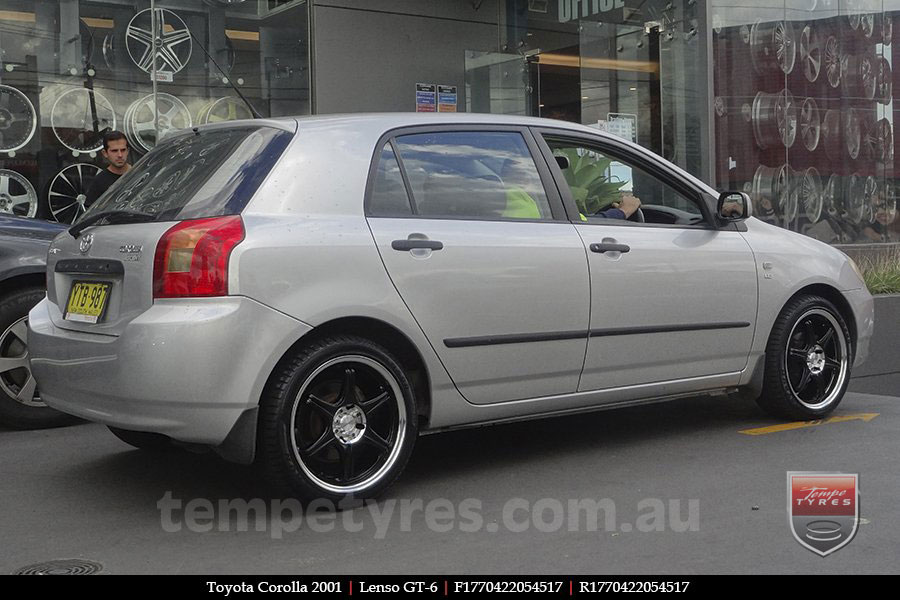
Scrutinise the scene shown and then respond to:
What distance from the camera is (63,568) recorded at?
151 inches

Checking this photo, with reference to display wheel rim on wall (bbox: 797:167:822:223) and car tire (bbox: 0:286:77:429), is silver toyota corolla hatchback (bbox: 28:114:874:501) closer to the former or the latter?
car tire (bbox: 0:286:77:429)

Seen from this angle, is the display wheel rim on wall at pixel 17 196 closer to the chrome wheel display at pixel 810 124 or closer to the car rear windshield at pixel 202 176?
the car rear windshield at pixel 202 176

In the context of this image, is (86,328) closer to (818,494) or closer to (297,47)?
(818,494)

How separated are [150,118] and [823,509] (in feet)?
30.6

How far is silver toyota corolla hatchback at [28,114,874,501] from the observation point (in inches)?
167

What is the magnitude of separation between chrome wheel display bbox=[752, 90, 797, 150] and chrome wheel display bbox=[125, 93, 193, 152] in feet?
23.0

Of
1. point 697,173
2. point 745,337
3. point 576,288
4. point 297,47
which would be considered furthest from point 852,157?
point 576,288

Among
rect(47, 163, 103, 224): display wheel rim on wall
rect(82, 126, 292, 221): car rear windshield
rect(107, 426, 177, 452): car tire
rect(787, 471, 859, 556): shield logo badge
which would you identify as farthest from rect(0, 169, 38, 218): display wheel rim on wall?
rect(787, 471, 859, 556): shield logo badge

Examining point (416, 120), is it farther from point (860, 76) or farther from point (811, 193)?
point (860, 76)

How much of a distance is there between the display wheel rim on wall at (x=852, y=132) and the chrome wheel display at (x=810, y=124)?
0.61m

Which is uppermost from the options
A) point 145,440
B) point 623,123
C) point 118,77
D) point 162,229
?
point 118,77

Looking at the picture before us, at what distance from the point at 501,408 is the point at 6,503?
6.97 feet

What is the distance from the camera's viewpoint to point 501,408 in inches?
197

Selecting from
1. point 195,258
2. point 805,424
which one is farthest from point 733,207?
point 195,258
